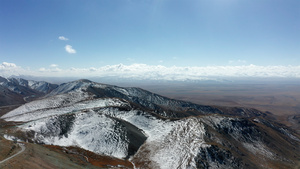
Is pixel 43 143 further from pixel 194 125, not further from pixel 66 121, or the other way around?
pixel 194 125

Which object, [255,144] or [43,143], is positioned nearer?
[43,143]

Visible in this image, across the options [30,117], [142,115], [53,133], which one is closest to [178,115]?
[142,115]

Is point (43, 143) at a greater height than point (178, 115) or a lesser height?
greater

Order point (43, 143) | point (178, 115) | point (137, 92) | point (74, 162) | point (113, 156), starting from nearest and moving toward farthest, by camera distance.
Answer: point (74, 162)
point (113, 156)
point (43, 143)
point (178, 115)
point (137, 92)

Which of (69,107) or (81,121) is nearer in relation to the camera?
(81,121)

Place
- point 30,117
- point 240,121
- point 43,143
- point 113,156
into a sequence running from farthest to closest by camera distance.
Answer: point 30,117 < point 240,121 < point 43,143 < point 113,156

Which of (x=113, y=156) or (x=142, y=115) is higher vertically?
(x=142, y=115)

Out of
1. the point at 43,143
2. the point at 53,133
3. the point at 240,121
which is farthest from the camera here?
the point at 240,121

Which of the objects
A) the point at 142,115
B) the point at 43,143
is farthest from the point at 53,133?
the point at 142,115

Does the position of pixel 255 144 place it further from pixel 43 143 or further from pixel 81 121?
pixel 43 143
